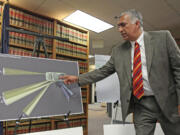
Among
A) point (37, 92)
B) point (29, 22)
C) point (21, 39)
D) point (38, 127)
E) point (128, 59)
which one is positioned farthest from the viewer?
point (29, 22)

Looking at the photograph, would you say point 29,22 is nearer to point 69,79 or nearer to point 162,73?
point 69,79

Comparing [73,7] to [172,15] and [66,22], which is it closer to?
[66,22]

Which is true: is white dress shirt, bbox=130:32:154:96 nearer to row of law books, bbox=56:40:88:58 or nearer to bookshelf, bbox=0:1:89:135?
bookshelf, bbox=0:1:89:135

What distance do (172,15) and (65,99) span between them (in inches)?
108

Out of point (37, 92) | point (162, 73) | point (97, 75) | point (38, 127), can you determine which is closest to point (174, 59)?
point (162, 73)

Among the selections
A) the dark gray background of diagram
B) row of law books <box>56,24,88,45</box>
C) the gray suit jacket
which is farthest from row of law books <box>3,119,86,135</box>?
the gray suit jacket

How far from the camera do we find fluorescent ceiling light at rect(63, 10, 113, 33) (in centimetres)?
318

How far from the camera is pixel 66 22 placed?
10.9 feet

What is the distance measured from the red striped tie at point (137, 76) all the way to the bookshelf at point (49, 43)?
1486mm

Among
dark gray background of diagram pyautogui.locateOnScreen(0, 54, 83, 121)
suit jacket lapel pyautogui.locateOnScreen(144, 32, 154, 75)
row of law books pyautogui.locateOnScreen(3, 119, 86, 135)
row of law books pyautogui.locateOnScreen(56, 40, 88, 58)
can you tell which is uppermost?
row of law books pyautogui.locateOnScreen(56, 40, 88, 58)

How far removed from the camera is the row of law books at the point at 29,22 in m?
2.63

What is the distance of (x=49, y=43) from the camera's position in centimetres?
299

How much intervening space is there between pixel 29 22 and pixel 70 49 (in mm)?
927

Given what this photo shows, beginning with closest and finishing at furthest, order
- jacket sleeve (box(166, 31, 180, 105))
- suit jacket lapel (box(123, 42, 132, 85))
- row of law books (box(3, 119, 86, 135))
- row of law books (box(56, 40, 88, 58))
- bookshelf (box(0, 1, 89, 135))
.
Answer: jacket sleeve (box(166, 31, 180, 105)) < suit jacket lapel (box(123, 42, 132, 85)) < row of law books (box(3, 119, 86, 135)) < bookshelf (box(0, 1, 89, 135)) < row of law books (box(56, 40, 88, 58))
